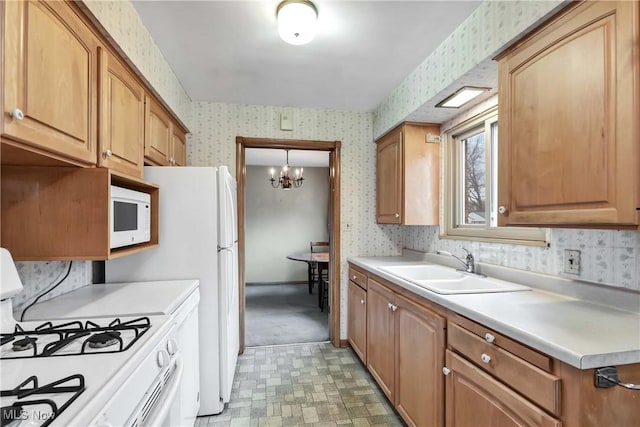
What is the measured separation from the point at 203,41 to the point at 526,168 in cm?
189

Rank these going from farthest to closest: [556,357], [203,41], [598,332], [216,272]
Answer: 1. [216,272]
2. [203,41]
3. [598,332]
4. [556,357]

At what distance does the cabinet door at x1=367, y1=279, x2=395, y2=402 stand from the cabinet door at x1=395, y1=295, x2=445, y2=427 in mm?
97

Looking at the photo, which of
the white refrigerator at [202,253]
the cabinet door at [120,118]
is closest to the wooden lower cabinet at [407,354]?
the white refrigerator at [202,253]

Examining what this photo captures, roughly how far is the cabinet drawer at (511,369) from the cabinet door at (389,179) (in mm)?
1448

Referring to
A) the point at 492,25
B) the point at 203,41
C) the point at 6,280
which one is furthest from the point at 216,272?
the point at 492,25

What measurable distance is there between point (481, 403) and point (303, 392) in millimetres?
1459

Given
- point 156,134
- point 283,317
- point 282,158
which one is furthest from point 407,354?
point 282,158

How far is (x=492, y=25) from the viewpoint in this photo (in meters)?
1.54

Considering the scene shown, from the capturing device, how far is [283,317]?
163 inches

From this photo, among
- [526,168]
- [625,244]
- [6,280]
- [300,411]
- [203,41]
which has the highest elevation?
[203,41]

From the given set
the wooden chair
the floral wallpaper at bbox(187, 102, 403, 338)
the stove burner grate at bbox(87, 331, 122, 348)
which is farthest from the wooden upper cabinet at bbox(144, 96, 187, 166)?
the wooden chair

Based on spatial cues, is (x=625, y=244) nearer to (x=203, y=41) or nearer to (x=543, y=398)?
(x=543, y=398)

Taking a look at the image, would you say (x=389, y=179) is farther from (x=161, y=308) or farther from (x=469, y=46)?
(x=161, y=308)

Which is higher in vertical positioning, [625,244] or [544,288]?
[625,244]
